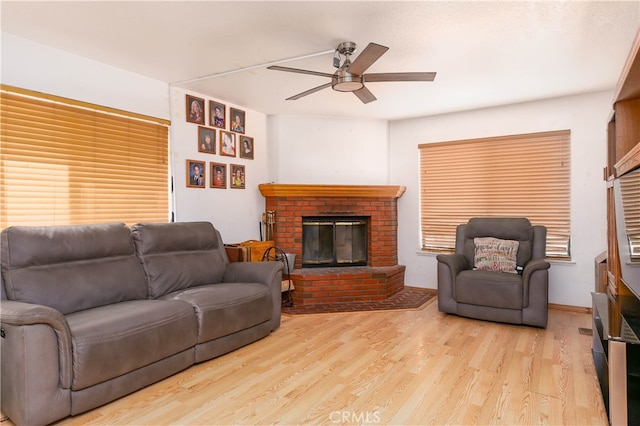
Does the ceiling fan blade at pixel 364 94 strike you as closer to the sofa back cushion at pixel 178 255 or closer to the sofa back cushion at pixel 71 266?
the sofa back cushion at pixel 178 255

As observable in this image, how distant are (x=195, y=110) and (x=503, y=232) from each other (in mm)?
3521

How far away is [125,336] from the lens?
2.18 m

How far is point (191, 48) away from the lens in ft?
9.53

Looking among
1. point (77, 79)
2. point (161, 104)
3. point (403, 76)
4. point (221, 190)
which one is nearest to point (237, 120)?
point (221, 190)

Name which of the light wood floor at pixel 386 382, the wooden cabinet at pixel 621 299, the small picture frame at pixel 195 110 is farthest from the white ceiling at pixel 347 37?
the light wood floor at pixel 386 382

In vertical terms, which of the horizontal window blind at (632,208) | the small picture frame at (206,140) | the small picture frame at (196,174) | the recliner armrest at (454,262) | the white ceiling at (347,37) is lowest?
the recliner armrest at (454,262)

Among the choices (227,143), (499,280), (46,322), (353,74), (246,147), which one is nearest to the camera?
(46,322)

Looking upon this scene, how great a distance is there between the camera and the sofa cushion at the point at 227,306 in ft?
8.80

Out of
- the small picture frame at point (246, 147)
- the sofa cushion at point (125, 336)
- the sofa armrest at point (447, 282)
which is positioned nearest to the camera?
the sofa cushion at point (125, 336)

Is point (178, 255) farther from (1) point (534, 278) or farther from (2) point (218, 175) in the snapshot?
(1) point (534, 278)

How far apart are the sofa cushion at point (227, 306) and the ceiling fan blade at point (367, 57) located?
1863 millimetres

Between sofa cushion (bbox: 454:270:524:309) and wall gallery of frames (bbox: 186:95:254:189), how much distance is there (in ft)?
8.96

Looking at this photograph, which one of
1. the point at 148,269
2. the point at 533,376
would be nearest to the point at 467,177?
the point at 533,376

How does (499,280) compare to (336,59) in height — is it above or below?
below
